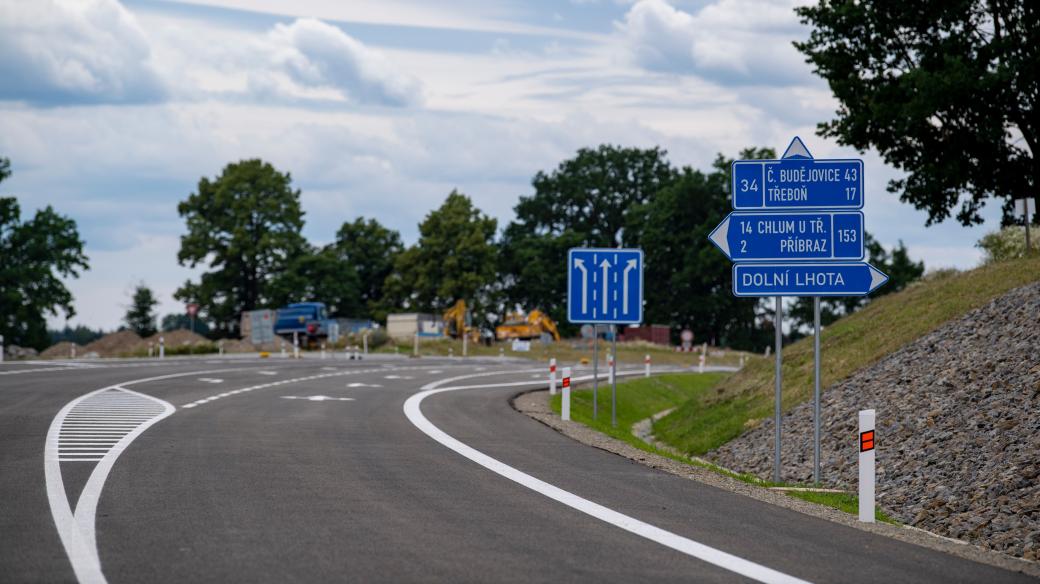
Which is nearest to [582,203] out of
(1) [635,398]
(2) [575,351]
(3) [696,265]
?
(3) [696,265]

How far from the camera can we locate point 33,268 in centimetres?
7806

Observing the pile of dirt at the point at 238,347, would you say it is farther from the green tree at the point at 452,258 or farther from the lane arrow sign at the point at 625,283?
the lane arrow sign at the point at 625,283

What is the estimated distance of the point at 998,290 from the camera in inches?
990

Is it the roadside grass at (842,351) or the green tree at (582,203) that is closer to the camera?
the roadside grass at (842,351)

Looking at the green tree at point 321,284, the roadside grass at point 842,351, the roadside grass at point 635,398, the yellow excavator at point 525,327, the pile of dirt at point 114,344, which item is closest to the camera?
the roadside grass at point 842,351

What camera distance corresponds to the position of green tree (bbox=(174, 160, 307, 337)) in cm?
9050

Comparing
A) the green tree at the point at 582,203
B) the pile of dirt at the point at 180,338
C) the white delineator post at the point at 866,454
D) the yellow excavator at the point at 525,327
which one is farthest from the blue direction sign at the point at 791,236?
the green tree at the point at 582,203

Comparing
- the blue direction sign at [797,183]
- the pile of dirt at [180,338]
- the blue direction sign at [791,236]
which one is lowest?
the pile of dirt at [180,338]

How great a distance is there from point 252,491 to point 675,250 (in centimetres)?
8909

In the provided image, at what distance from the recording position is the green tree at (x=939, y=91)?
35750 millimetres

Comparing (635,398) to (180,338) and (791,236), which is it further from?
(180,338)

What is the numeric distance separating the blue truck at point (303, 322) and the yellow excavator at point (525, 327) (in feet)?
44.7

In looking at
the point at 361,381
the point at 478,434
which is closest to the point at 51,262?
the point at 361,381

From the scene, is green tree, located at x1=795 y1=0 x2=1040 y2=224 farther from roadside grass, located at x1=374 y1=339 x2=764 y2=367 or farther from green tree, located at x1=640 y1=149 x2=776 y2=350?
green tree, located at x1=640 y1=149 x2=776 y2=350
